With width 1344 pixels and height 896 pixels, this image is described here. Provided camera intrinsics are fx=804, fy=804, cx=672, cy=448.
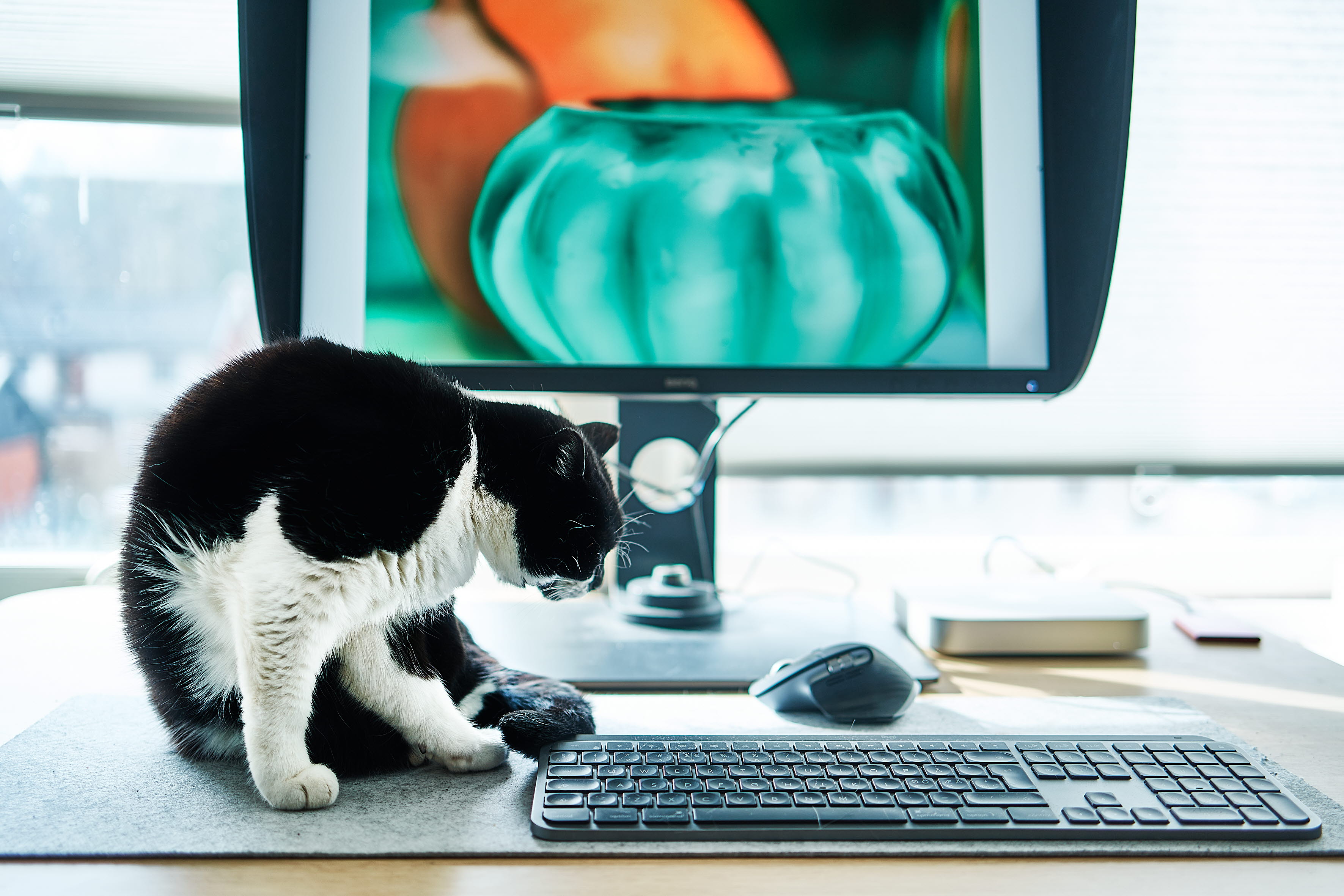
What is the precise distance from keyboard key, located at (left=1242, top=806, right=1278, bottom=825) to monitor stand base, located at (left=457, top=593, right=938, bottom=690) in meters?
0.26

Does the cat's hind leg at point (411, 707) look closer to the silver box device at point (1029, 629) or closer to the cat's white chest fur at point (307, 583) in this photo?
the cat's white chest fur at point (307, 583)

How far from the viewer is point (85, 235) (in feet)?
4.07

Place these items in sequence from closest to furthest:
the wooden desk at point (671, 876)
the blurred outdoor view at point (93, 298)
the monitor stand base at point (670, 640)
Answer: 1. the wooden desk at point (671, 876)
2. the monitor stand base at point (670, 640)
3. the blurred outdoor view at point (93, 298)

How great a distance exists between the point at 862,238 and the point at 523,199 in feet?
1.07

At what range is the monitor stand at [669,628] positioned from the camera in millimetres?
679

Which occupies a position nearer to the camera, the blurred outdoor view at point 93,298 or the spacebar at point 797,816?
the spacebar at point 797,816

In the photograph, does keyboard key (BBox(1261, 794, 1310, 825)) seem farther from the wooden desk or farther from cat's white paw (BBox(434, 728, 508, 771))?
cat's white paw (BBox(434, 728, 508, 771))

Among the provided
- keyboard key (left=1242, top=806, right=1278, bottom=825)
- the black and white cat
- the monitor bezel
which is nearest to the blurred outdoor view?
the monitor bezel

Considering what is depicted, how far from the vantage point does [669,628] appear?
2.64 feet

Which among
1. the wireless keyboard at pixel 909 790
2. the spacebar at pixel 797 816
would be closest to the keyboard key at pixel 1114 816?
the wireless keyboard at pixel 909 790

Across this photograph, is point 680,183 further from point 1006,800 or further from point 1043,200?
point 1006,800

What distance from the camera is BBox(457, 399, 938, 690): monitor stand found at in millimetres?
679

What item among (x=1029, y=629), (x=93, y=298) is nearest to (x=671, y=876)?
(x=1029, y=629)

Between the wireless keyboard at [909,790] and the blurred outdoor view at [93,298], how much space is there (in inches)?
41.8
